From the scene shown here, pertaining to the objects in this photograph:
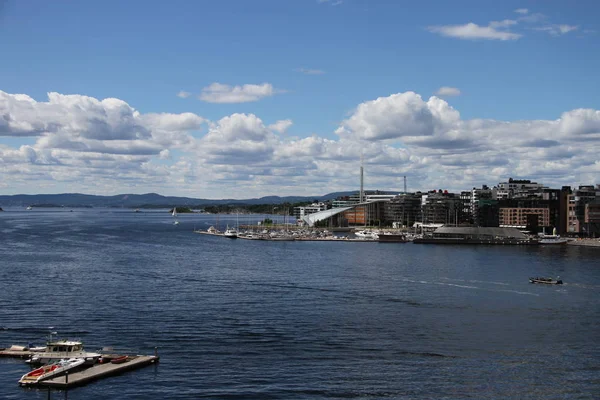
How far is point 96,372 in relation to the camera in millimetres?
22766

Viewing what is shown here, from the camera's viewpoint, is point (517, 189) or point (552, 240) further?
point (517, 189)

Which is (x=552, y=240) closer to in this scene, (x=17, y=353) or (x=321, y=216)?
(x=321, y=216)

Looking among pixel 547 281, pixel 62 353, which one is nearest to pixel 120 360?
pixel 62 353

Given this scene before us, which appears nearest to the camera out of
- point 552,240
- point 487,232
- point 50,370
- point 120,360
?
point 50,370

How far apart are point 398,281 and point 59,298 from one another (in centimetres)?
2181

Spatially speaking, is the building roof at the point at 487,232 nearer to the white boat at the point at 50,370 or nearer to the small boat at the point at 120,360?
the small boat at the point at 120,360

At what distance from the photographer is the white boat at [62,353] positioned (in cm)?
2372

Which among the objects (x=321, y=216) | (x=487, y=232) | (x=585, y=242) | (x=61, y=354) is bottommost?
(x=61, y=354)

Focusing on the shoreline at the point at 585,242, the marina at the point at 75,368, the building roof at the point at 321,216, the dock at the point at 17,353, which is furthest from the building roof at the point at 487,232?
the dock at the point at 17,353

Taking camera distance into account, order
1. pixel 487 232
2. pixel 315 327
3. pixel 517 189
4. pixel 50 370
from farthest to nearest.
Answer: pixel 517 189 → pixel 487 232 → pixel 315 327 → pixel 50 370

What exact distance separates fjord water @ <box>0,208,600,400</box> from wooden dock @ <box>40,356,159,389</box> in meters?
0.28

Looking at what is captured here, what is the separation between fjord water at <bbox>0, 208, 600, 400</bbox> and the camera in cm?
2195

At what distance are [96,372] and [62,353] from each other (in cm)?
192

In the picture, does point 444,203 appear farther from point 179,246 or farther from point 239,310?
point 239,310
